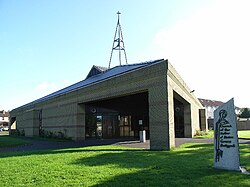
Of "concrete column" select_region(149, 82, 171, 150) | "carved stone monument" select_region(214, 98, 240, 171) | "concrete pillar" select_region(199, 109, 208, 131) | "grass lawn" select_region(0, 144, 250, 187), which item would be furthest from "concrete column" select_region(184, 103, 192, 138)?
"carved stone monument" select_region(214, 98, 240, 171)

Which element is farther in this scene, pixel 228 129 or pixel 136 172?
pixel 228 129

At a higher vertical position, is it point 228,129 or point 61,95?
point 61,95

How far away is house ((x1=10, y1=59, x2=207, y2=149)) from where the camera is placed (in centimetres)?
1576

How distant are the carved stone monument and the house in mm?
5925

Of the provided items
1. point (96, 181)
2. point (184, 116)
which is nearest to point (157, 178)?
point (96, 181)

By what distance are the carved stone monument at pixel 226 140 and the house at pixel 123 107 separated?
19.4 ft

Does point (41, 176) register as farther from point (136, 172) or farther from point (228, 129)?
point (228, 129)

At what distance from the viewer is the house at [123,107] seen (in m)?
15.8

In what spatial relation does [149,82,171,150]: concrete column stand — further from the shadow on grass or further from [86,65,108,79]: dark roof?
[86,65,108,79]: dark roof

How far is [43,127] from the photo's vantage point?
33625 millimetres

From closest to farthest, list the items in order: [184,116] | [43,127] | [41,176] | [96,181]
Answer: [96,181] < [41,176] < [184,116] < [43,127]

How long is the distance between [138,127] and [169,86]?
13.6 metres

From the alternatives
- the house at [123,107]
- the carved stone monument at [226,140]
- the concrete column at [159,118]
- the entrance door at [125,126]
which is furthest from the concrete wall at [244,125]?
the carved stone monument at [226,140]

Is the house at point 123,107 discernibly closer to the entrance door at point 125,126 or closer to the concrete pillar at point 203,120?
the entrance door at point 125,126
